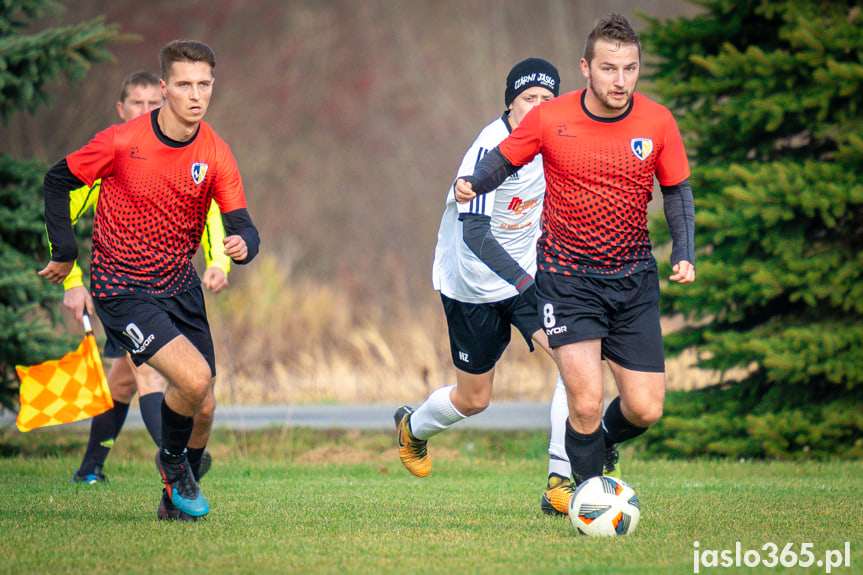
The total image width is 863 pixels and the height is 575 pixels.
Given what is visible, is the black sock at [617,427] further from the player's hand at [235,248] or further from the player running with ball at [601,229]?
the player's hand at [235,248]

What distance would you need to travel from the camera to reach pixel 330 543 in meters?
4.85

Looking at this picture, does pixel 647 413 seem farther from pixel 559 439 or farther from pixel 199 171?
pixel 199 171

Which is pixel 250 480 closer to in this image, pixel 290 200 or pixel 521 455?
pixel 521 455

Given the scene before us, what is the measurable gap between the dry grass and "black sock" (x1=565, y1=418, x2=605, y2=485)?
6324 mm

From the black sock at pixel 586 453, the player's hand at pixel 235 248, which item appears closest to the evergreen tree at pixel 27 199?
the player's hand at pixel 235 248

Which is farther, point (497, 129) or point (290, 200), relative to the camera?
point (290, 200)

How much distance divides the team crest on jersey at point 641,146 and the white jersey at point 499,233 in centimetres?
126

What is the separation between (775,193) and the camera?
9188 mm

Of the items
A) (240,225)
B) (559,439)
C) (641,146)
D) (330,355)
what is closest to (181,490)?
(240,225)

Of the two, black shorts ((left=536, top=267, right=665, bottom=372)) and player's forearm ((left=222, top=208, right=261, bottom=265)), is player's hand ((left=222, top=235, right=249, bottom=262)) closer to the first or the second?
player's forearm ((left=222, top=208, right=261, bottom=265))

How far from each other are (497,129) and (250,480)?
340 centimetres

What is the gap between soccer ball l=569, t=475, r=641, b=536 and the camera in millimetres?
5012

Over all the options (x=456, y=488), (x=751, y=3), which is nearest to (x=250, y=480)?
(x=456, y=488)

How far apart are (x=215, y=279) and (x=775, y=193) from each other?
5.70m
